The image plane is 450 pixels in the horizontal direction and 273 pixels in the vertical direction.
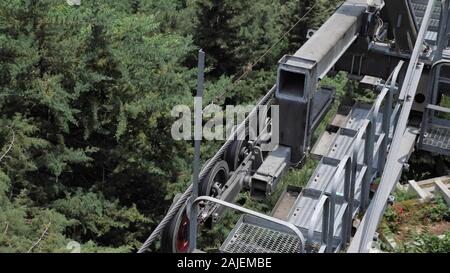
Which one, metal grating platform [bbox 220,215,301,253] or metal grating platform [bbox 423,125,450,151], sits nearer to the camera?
metal grating platform [bbox 220,215,301,253]

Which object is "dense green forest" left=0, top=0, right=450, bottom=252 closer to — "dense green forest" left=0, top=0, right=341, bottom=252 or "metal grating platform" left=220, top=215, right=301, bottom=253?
"dense green forest" left=0, top=0, right=341, bottom=252

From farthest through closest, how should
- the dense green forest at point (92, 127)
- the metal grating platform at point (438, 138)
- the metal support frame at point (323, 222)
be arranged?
the dense green forest at point (92, 127), the metal grating platform at point (438, 138), the metal support frame at point (323, 222)

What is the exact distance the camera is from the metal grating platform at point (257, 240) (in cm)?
498

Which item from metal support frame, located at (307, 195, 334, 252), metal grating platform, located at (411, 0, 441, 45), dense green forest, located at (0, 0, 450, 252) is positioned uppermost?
metal grating platform, located at (411, 0, 441, 45)

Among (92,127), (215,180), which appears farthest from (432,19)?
(92,127)

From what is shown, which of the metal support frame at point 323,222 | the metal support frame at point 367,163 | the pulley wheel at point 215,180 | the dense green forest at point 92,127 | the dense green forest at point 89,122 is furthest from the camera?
the dense green forest at point 89,122

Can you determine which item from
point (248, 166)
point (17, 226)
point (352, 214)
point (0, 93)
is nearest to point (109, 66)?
point (0, 93)

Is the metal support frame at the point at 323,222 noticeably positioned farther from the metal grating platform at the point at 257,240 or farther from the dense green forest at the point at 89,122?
the dense green forest at the point at 89,122

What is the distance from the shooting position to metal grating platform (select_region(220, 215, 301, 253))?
4.98 m

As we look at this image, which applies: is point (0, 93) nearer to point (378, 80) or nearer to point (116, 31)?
point (116, 31)

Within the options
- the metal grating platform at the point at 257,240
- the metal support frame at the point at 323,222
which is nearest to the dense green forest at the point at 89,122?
the metal grating platform at the point at 257,240

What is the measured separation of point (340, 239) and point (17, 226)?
4356 millimetres

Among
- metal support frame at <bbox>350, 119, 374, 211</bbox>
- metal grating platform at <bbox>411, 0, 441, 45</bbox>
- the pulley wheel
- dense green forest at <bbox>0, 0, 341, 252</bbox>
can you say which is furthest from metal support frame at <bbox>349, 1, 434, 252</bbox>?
dense green forest at <bbox>0, 0, 341, 252</bbox>

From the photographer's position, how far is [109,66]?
1105 cm
